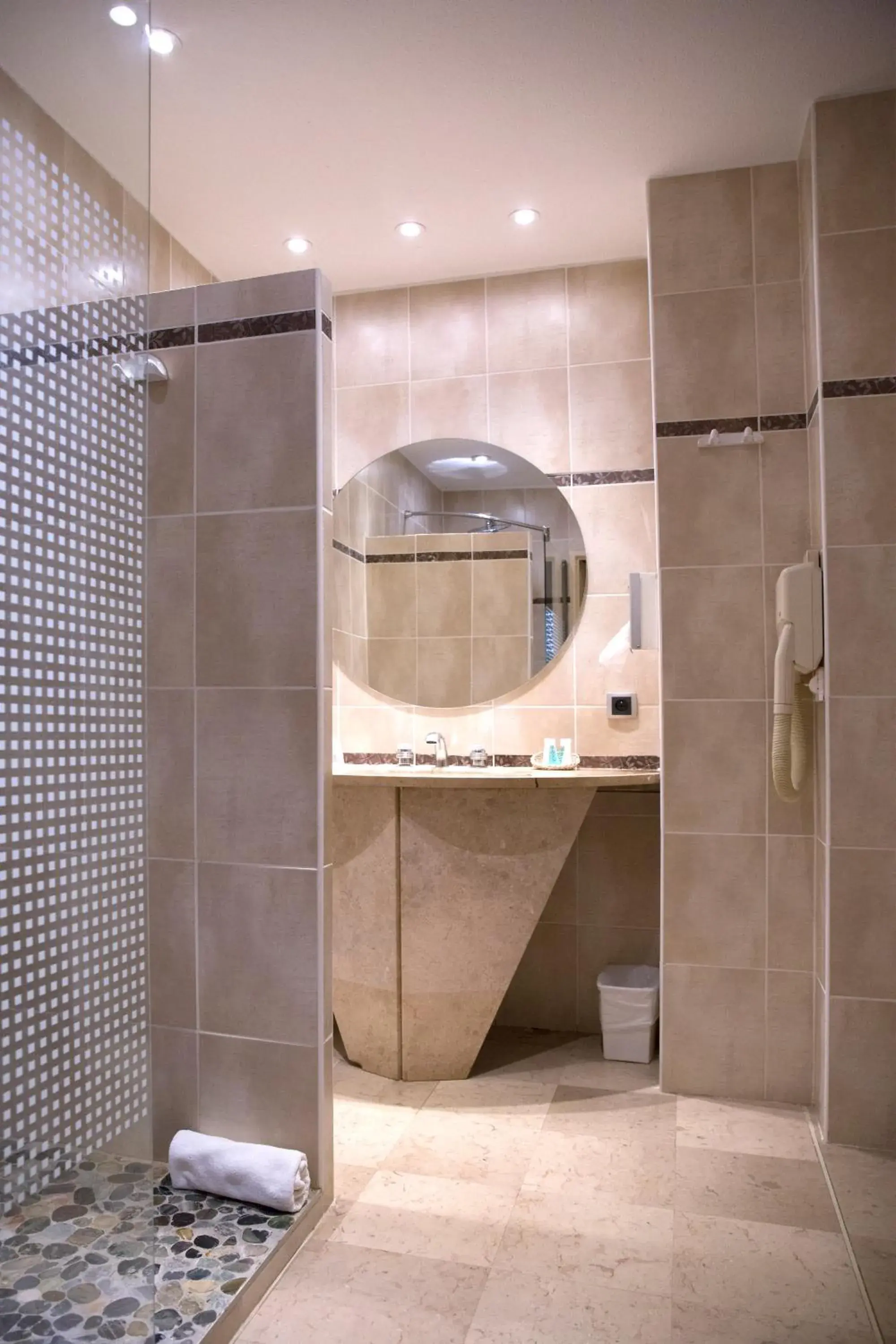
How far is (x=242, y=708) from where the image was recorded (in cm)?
202

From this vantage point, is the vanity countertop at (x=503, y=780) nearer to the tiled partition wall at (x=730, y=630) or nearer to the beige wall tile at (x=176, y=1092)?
the tiled partition wall at (x=730, y=630)

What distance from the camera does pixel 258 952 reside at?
2.00m

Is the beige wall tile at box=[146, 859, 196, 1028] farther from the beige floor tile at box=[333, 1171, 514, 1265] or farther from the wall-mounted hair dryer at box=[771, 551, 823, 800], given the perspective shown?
the wall-mounted hair dryer at box=[771, 551, 823, 800]

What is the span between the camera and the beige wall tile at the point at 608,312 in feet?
10.3

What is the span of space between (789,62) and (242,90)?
130cm

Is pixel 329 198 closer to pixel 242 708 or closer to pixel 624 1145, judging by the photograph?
pixel 242 708

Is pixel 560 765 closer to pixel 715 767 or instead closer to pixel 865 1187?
pixel 715 767

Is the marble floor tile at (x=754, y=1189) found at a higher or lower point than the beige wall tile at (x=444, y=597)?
lower

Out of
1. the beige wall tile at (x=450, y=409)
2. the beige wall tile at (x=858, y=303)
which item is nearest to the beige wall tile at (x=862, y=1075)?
the beige wall tile at (x=858, y=303)

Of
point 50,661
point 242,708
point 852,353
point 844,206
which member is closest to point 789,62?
point 844,206

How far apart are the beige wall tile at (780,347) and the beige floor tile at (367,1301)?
223 centimetres

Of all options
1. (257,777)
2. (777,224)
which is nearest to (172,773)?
(257,777)

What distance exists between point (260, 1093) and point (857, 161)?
262cm

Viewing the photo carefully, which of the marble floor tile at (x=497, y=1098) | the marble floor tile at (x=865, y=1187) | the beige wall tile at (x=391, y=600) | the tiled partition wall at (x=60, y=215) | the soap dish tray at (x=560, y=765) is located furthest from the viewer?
the beige wall tile at (x=391, y=600)
